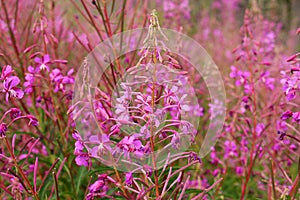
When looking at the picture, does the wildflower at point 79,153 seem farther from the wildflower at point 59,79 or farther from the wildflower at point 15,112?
the wildflower at point 59,79

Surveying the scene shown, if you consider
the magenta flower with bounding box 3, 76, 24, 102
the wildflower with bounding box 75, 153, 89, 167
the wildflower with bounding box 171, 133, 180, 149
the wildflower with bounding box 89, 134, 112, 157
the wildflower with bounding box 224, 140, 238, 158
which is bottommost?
the wildflower with bounding box 224, 140, 238, 158

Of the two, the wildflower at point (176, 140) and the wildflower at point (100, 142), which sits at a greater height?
the wildflower at point (176, 140)

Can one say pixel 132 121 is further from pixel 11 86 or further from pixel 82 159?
pixel 11 86

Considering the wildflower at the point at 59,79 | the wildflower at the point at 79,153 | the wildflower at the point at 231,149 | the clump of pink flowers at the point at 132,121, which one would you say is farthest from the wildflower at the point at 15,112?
the wildflower at the point at 231,149

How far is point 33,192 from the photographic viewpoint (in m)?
1.76

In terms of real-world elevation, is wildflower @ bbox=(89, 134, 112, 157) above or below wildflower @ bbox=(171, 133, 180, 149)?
below

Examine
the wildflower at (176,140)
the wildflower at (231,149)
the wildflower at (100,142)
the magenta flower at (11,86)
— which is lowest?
the wildflower at (231,149)

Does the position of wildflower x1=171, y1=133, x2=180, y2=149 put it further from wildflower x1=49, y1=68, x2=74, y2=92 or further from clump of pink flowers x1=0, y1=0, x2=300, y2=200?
wildflower x1=49, y1=68, x2=74, y2=92

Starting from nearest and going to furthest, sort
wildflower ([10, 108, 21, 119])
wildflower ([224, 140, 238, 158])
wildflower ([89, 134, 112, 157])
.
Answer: wildflower ([89, 134, 112, 157])
wildflower ([10, 108, 21, 119])
wildflower ([224, 140, 238, 158])

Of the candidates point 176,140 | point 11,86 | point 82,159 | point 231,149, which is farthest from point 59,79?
point 231,149

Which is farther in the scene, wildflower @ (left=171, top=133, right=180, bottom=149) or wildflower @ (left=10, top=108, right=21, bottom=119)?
wildflower @ (left=10, top=108, right=21, bottom=119)

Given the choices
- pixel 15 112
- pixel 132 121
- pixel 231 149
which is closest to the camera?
pixel 15 112

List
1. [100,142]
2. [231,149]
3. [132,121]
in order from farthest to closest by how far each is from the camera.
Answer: [231,149]
[132,121]
[100,142]

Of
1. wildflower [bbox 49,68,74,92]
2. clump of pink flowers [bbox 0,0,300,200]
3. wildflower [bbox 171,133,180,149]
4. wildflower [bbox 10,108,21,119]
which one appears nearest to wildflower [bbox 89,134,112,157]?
clump of pink flowers [bbox 0,0,300,200]
